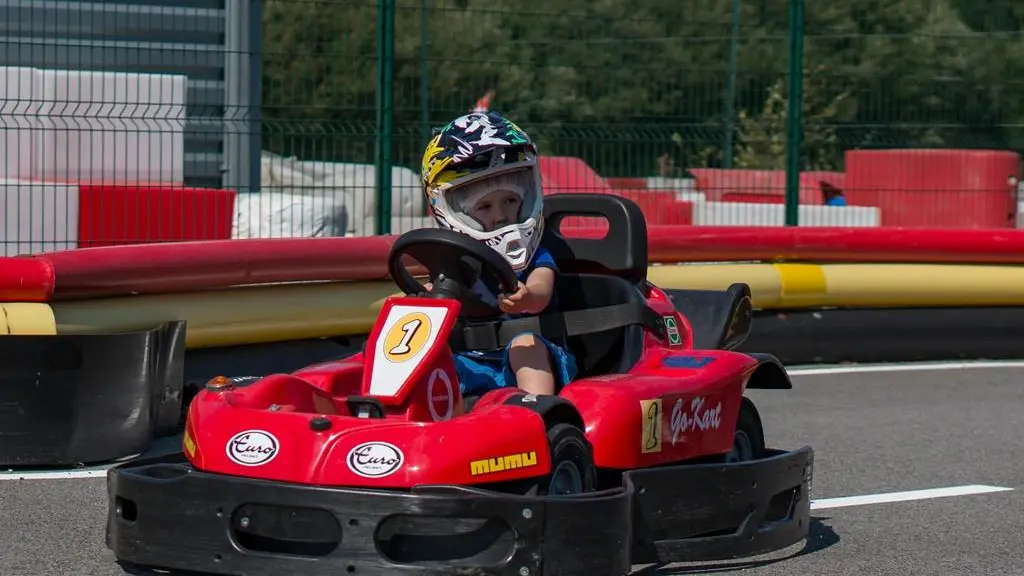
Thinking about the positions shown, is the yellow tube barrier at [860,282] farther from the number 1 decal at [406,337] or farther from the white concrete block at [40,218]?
the number 1 decal at [406,337]

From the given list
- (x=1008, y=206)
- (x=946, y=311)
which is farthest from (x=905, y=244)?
(x=1008, y=206)

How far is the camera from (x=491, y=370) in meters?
5.39

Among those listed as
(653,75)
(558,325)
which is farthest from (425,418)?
(653,75)

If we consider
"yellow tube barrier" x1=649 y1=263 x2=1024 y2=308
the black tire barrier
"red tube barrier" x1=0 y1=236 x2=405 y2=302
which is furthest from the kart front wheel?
"yellow tube barrier" x1=649 y1=263 x2=1024 y2=308

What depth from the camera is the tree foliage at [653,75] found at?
10.2 m

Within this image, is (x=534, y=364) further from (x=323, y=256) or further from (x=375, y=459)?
(x=323, y=256)

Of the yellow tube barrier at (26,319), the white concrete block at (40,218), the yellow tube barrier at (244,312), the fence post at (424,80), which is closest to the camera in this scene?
the yellow tube barrier at (26,319)

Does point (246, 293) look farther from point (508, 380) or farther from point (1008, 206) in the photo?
point (1008, 206)

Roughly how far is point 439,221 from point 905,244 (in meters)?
5.61

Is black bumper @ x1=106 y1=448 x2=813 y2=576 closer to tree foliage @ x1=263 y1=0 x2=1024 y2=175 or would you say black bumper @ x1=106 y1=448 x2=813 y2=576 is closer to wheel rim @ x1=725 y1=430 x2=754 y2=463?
wheel rim @ x1=725 y1=430 x2=754 y2=463

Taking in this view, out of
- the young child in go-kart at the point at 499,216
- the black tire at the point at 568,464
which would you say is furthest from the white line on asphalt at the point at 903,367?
the black tire at the point at 568,464

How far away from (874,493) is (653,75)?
5.19 meters

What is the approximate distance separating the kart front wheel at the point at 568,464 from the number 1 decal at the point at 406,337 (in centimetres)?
45

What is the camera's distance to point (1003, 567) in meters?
5.30
